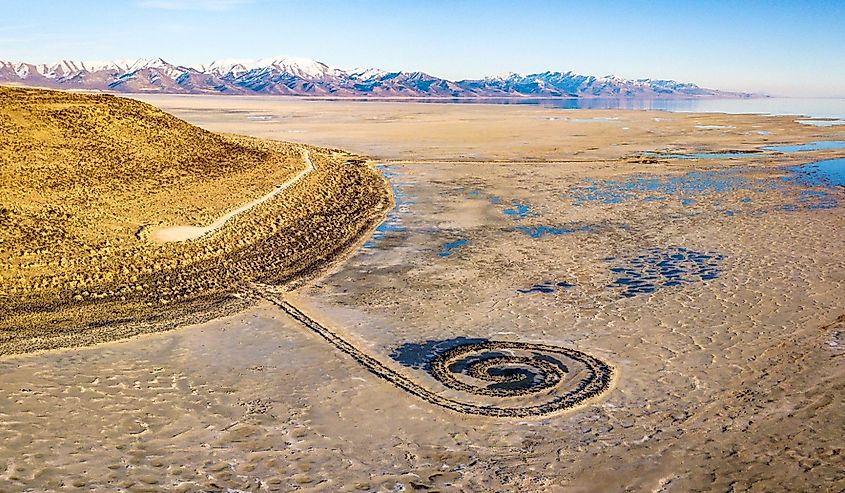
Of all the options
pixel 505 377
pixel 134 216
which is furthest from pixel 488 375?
pixel 134 216

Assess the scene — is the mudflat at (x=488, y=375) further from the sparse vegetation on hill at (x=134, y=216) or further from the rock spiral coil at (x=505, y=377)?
the sparse vegetation on hill at (x=134, y=216)

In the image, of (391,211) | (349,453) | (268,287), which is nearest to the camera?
(349,453)

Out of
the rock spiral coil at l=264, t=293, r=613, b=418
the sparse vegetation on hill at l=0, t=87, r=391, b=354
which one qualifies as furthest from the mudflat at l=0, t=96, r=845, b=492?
the sparse vegetation on hill at l=0, t=87, r=391, b=354

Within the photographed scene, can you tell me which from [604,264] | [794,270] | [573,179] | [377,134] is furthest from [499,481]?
[377,134]

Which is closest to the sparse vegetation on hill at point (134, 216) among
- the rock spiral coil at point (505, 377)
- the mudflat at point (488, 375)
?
the mudflat at point (488, 375)

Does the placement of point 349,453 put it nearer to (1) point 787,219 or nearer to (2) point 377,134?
(1) point 787,219

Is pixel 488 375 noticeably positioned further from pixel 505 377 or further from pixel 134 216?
pixel 134 216

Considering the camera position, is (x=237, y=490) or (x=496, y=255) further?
(x=496, y=255)
